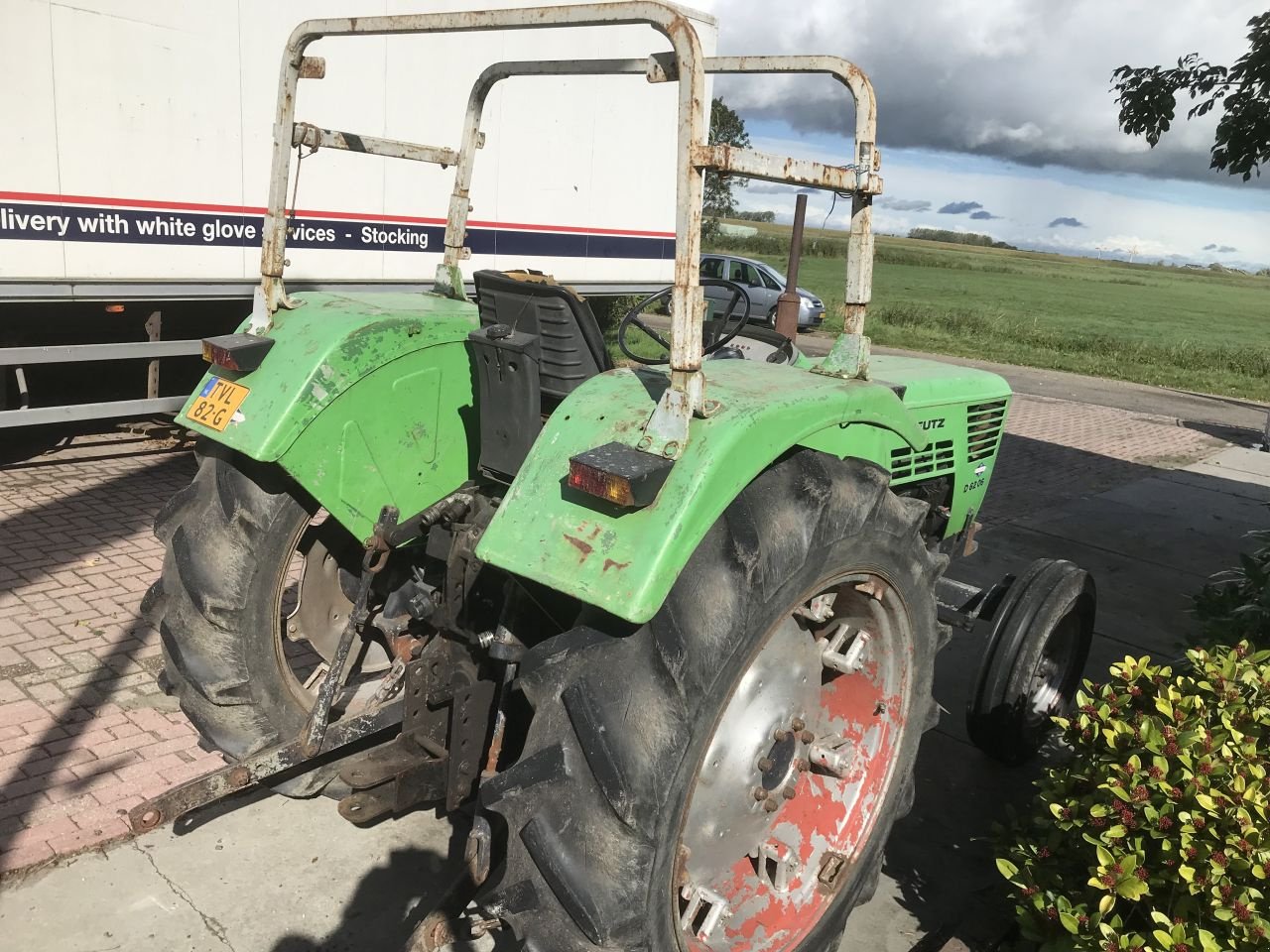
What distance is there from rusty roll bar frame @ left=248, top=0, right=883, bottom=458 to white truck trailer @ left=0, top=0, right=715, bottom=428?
1773 mm

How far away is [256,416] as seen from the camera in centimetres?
270

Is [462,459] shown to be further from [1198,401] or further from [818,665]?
[1198,401]

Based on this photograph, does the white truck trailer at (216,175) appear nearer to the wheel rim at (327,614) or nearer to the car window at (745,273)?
the wheel rim at (327,614)

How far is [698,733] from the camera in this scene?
6.48 feet

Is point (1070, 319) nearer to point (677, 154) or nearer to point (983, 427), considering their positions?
point (983, 427)

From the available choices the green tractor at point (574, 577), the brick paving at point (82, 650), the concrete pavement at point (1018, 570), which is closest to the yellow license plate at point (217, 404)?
the green tractor at point (574, 577)

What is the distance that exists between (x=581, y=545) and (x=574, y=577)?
0.23 ft

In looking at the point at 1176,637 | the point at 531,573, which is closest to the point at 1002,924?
the point at 531,573

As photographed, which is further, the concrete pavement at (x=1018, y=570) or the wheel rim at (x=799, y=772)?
the concrete pavement at (x=1018, y=570)

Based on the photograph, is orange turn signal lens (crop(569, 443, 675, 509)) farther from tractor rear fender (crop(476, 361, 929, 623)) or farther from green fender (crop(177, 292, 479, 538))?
green fender (crop(177, 292, 479, 538))

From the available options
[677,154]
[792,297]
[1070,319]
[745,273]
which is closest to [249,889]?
[677,154]

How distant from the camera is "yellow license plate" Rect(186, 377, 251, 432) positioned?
2764 millimetres

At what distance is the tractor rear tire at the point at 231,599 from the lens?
2.76 meters

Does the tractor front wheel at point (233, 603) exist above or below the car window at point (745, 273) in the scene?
below
